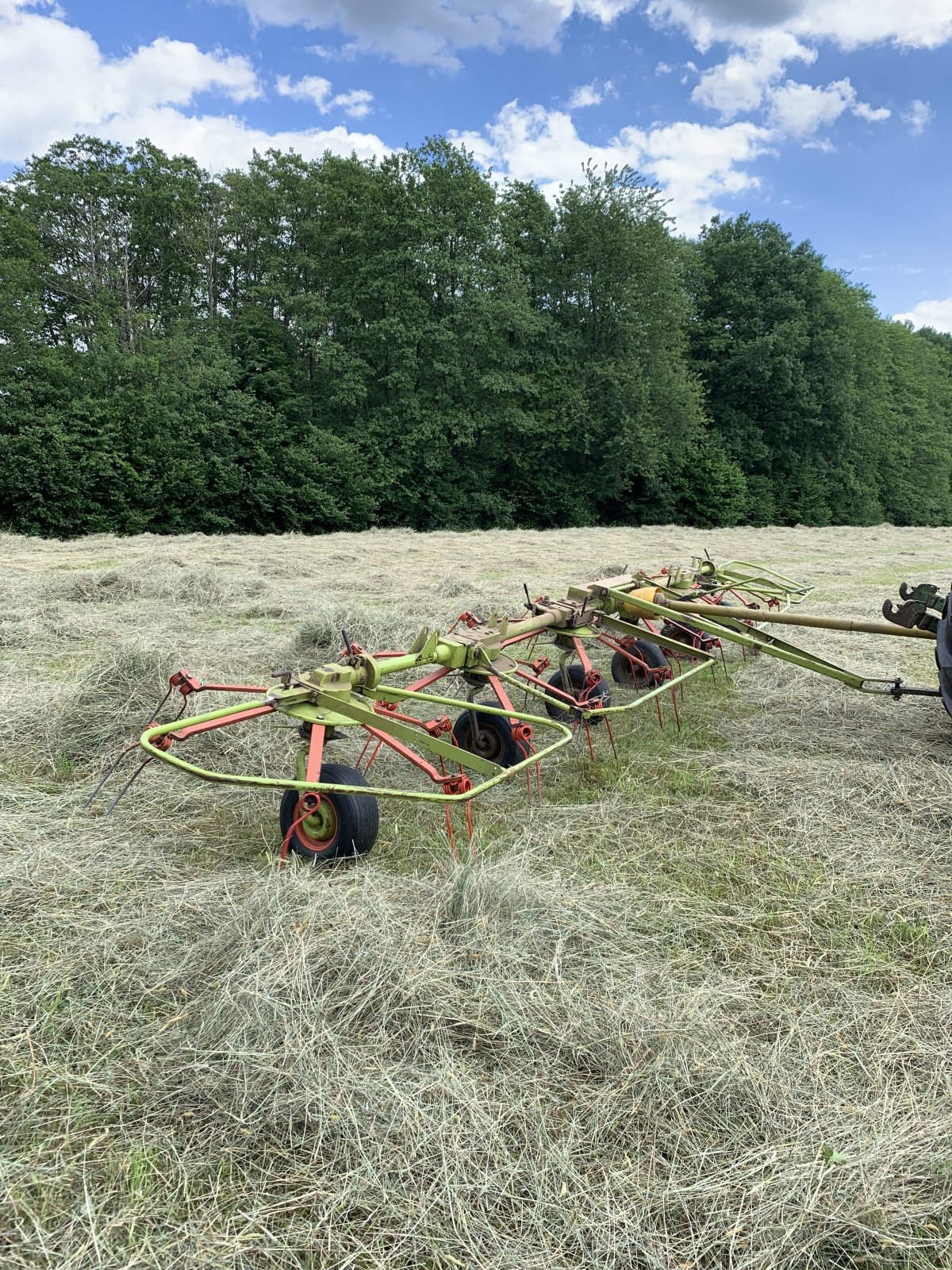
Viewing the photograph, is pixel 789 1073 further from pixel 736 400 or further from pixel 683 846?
pixel 736 400

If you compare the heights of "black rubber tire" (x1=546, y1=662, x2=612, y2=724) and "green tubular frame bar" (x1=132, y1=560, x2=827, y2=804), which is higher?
"green tubular frame bar" (x1=132, y1=560, x2=827, y2=804)

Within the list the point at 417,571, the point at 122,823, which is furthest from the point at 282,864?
the point at 417,571

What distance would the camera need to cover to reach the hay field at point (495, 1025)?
5.25ft

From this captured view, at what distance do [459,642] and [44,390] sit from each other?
1828cm

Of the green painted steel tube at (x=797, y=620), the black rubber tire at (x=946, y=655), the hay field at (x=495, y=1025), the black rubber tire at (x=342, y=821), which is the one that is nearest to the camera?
the hay field at (x=495, y=1025)

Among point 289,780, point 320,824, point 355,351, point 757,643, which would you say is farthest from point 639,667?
point 355,351

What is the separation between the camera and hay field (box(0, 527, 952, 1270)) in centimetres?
160

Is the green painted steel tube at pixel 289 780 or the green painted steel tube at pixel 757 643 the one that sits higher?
the green painted steel tube at pixel 757 643

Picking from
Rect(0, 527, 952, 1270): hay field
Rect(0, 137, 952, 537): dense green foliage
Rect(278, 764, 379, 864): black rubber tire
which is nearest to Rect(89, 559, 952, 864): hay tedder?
Rect(278, 764, 379, 864): black rubber tire

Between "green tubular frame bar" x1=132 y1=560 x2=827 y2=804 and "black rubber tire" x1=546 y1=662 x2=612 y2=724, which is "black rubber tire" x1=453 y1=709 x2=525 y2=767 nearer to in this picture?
"green tubular frame bar" x1=132 y1=560 x2=827 y2=804

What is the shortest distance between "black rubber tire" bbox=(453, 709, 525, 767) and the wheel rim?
117 centimetres

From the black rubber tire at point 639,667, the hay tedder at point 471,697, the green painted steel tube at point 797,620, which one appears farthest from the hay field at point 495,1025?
the black rubber tire at point 639,667

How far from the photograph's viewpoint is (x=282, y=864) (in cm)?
288

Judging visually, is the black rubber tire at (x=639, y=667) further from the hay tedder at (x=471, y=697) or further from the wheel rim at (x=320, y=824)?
the wheel rim at (x=320, y=824)
